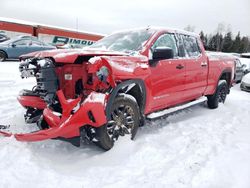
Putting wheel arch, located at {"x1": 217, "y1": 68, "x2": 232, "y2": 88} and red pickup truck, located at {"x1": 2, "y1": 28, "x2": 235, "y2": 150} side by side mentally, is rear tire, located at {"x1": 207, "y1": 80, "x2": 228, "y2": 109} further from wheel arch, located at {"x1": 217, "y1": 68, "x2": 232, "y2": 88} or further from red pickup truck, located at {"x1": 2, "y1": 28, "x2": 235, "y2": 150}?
red pickup truck, located at {"x1": 2, "y1": 28, "x2": 235, "y2": 150}

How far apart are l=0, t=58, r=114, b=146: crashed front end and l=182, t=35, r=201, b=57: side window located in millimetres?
2490

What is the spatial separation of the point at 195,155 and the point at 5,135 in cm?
239

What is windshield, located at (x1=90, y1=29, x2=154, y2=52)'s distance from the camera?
4.30 metres

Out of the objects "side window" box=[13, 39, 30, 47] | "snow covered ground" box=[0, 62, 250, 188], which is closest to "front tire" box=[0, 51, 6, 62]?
"side window" box=[13, 39, 30, 47]

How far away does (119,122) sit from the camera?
362 centimetres

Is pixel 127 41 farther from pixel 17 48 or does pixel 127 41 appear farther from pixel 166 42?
pixel 17 48

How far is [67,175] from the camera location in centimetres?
294

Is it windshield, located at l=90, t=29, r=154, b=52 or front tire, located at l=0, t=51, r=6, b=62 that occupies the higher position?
windshield, located at l=90, t=29, r=154, b=52

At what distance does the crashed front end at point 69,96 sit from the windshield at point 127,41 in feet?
3.57

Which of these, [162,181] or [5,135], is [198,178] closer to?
[162,181]

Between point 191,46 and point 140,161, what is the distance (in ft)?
9.87

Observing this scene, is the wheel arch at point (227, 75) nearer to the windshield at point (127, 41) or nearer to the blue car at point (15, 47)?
the windshield at point (127, 41)

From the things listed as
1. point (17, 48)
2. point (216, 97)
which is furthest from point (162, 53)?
point (17, 48)

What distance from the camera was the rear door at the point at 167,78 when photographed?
14.0ft
